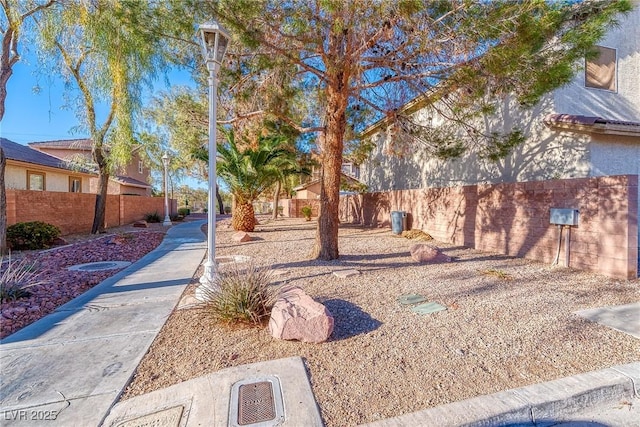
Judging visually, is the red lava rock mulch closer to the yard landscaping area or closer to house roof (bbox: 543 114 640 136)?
the yard landscaping area

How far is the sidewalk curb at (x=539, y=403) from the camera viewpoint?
240 cm

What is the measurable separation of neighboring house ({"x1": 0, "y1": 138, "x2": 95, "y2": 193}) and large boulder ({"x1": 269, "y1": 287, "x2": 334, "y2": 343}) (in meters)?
16.9

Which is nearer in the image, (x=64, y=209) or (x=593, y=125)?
(x=593, y=125)

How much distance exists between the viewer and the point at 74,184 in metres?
21.2

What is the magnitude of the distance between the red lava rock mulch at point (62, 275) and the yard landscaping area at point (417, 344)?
195 centimetres

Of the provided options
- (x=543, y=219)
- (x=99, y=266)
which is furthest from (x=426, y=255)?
(x=99, y=266)

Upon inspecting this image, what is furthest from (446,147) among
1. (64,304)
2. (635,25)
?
(64,304)

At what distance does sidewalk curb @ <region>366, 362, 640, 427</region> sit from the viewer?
2398mm

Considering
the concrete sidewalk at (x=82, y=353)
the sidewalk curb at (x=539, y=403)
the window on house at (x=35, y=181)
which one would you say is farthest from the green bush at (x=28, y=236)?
the sidewalk curb at (x=539, y=403)

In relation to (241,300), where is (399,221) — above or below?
above

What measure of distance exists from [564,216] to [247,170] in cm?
1124

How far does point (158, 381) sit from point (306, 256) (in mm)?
5439

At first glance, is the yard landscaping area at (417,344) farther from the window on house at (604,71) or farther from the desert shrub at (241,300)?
the window on house at (604,71)

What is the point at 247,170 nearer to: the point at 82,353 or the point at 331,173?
the point at 331,173
